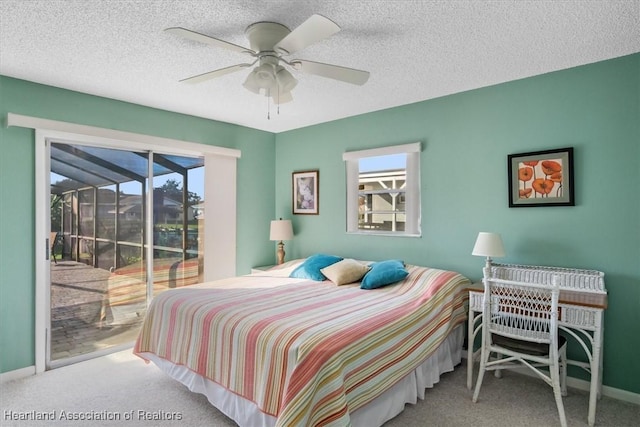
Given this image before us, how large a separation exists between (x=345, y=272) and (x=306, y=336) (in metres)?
1.40

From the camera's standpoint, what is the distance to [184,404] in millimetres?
2439

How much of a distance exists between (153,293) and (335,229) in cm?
215

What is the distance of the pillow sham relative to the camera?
3236 millimetres

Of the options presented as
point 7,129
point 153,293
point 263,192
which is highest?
point 7,129

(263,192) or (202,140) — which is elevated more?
(202,140)

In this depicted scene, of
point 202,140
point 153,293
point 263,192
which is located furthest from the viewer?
point 263,192

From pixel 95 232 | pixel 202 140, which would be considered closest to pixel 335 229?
pixel 202 140

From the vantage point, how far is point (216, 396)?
223cm

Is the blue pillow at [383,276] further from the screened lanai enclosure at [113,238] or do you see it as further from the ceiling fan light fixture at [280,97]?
the screened lanai enclosure at [113,238]

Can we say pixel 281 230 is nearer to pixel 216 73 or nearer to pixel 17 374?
pixel 216 73

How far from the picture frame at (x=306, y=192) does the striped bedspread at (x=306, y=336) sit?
1.53 meters

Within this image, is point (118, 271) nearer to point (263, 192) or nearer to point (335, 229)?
point (263, 192)

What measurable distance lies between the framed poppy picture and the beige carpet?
1441 millimetres

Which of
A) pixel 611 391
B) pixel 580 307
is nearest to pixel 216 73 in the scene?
pixel 580 307
